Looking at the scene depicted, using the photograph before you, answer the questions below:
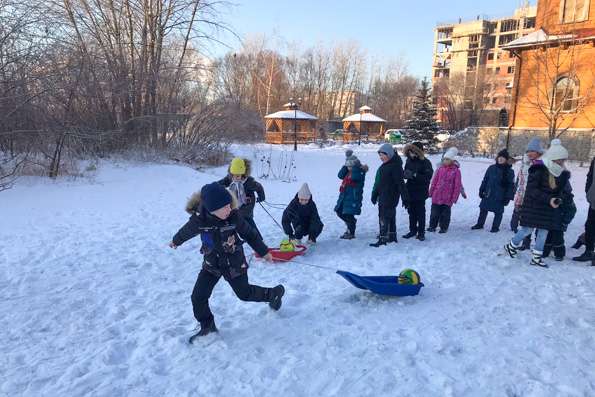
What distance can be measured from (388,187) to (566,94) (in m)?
18.8

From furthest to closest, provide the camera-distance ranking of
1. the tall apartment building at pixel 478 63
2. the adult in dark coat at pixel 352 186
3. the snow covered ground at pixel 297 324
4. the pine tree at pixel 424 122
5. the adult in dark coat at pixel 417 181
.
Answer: the tall apartment building at pixel 478 63, the pine tree at pixel 424 122, the adult in dark coat at pixel 417 181, the adult in dark coat at pixel 352 186, the snow covered ground at pixel 297 324

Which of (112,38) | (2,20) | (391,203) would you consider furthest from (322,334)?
(112,38)

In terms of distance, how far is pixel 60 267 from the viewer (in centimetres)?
546

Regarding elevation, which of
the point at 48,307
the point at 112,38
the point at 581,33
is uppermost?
the point at 581,33

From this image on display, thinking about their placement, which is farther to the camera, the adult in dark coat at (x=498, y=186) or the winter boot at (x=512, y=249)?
the adult in dark coat at (x=498, y=186)

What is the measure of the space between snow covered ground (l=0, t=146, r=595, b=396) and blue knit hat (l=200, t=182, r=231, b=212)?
1.18 metres

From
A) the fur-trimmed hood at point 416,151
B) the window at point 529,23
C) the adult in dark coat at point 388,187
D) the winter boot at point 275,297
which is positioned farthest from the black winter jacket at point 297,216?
the window at point 529,23

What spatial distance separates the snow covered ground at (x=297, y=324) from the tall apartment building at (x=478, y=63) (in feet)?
155

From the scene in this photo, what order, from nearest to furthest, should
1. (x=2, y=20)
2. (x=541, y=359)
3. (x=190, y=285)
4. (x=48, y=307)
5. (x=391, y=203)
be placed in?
(x=541, y=359) < (x=48, y=307) < (x=190, y=285) < (x=391, y=203) < (x=2, y=20)

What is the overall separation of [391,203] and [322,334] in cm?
339

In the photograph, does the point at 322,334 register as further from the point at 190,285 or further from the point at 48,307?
the point at 48,307

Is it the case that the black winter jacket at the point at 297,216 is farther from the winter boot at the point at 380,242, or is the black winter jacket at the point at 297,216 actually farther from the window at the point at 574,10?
the window at the point at 574,10

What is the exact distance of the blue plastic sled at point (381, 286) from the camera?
434cm

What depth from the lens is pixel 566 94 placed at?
2044 cm
